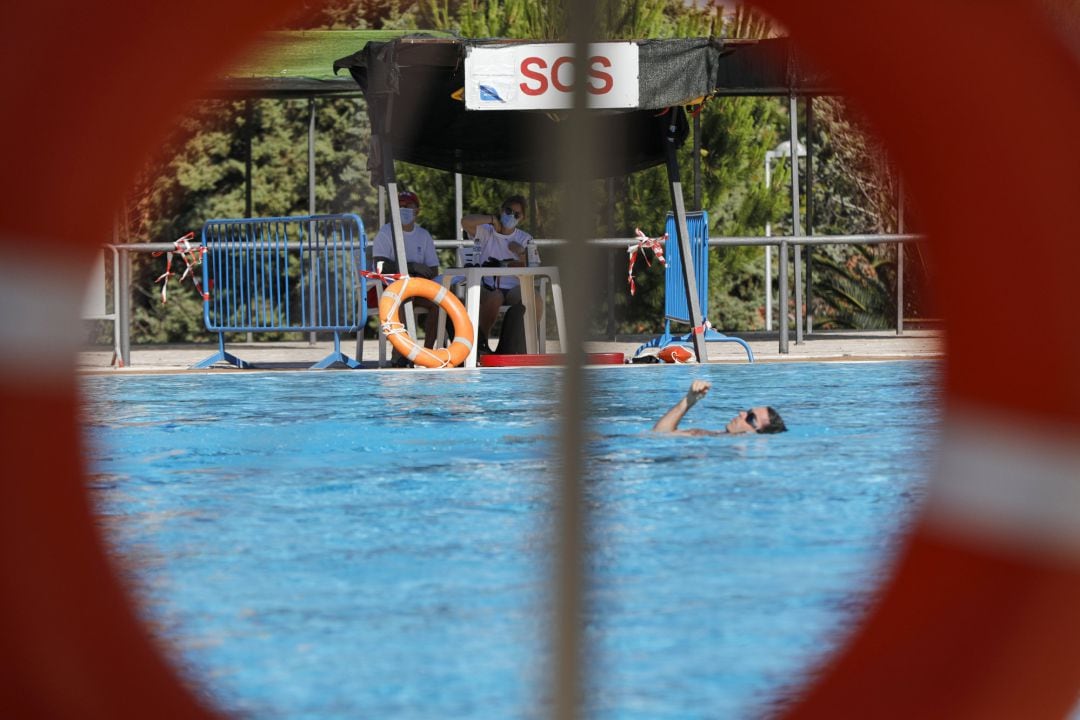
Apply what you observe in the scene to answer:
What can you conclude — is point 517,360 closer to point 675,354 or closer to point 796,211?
point 675,354

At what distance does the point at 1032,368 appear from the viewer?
1.83 m

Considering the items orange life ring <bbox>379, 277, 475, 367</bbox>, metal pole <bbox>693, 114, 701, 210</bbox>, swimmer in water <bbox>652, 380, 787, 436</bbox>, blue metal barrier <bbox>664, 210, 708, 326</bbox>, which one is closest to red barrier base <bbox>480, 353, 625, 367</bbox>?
orange life ring <bbox>379, 277, 475, 367</bbox>

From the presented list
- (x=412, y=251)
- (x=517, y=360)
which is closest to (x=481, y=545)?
(x=517, y=360)

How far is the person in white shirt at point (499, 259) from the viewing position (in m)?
10.8

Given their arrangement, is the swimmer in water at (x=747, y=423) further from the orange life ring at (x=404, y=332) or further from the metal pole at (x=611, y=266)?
the metal pole at (x=611, y=266)

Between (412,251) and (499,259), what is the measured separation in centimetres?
75

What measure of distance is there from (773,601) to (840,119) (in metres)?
17.6

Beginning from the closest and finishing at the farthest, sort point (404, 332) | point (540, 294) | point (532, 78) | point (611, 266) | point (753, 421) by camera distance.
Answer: point (753, 421) → point (532, 78) → point (404, 332) → point (540, 294) → point (611, 266)

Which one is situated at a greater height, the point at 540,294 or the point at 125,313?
the point at 540,294

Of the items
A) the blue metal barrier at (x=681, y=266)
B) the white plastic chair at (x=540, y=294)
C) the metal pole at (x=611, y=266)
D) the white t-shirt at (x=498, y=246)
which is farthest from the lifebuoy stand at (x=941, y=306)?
the metal pole at (x=611, y=266)

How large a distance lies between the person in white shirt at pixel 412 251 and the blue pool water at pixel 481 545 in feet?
9.72

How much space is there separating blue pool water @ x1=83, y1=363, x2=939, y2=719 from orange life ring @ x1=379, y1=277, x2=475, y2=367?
2.12 meters

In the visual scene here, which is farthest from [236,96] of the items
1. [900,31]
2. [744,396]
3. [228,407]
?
[900,31]

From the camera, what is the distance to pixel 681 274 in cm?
1159
